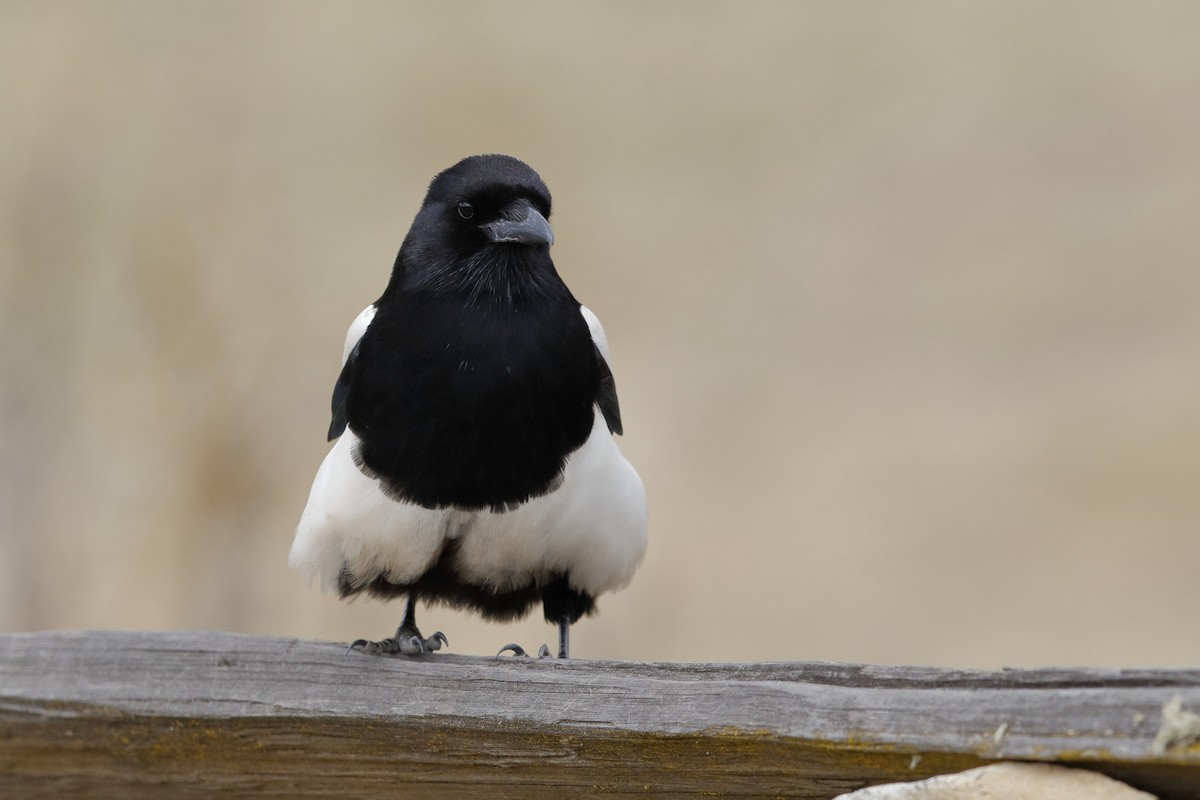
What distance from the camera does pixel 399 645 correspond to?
5.43 feet

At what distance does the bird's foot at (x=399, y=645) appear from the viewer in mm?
1577

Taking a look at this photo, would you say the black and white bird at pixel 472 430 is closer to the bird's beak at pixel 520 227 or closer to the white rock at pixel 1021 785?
the bird's beak at pixel 520 227

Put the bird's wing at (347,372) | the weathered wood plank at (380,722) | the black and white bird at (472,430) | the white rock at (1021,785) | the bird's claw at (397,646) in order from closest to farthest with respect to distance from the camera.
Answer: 1. the white rock at (1021,785)
2. the weathered wood plank at (380,722)
3. the bird's claw at (397,646)
4. the black and white bird at (472,430)
5. the bird's wing at (347,372)

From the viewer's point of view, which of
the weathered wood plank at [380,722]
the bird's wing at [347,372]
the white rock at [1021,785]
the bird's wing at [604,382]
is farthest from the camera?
the bird's wing at [604,382]

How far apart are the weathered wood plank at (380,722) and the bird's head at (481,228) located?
62 cm

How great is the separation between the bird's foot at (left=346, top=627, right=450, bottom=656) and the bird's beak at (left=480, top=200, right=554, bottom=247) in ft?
1.76

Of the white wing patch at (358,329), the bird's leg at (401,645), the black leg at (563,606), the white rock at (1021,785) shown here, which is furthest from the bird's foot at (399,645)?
the white rock at (1021,785)

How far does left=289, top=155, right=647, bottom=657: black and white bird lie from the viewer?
1.88 m

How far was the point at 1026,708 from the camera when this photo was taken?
1.23 meters

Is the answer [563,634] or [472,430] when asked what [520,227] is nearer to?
[472,430]

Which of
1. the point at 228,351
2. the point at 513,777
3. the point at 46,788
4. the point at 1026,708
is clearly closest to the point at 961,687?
the point at 1026,708

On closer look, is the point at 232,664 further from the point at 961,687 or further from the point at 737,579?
the point at 737,579

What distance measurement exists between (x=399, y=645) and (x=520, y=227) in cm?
61

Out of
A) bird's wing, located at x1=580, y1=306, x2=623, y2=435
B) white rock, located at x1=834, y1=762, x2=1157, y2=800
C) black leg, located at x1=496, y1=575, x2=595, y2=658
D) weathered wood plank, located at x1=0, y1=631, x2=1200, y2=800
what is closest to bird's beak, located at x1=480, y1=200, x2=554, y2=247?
bird's wing, located at x1=580, y1=306, x2=623, y2=435
